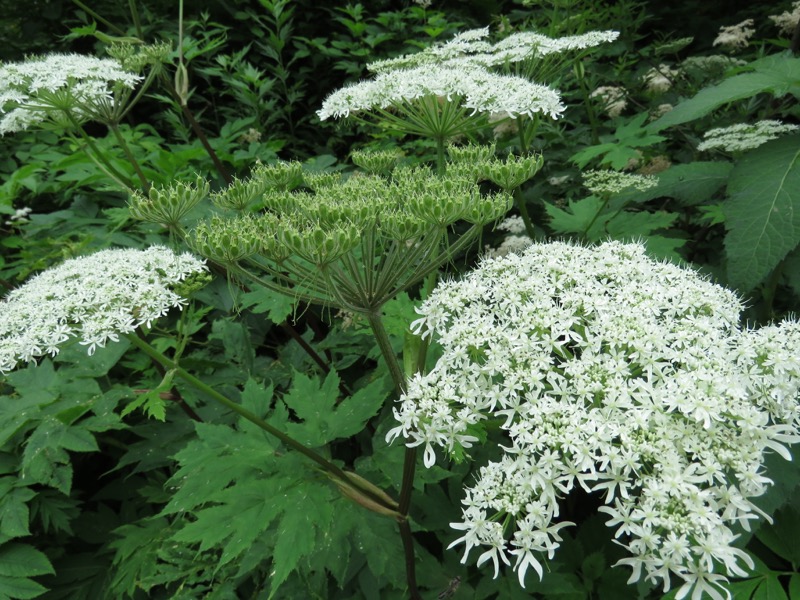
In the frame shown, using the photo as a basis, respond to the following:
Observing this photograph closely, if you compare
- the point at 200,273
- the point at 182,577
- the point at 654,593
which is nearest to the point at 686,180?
the point at 654,593

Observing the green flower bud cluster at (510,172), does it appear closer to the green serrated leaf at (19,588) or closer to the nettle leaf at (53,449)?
the nettle leaf at (53,449)

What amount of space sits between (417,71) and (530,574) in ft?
8.76

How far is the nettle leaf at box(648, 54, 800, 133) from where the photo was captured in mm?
2473

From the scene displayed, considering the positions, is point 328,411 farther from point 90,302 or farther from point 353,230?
point 90,302

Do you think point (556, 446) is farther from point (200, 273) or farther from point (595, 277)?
point (200, 273)

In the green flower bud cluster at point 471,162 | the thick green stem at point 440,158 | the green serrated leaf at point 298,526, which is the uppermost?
the green flower bud cluster at point 471,162

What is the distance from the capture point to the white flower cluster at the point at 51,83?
3598 millimetres

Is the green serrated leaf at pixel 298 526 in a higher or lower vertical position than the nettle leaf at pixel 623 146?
lower

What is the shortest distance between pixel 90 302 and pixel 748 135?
3.58 metres

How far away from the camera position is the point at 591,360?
1693 mm

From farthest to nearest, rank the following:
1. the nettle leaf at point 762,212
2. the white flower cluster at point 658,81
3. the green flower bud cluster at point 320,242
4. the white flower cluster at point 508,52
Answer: the white flower cluster at point 658,81 → the white flower cluster at point 508,52 → the nettle leaf at point 762,212 → the green flower bud cluster at point 320,242

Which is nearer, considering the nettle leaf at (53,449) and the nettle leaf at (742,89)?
the nettle leaf at (742,89)

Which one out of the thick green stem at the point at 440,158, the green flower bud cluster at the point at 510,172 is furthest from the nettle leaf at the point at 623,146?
the green flower bud cluster at the point at 510,172

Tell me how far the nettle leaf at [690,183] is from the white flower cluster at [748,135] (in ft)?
0.44
